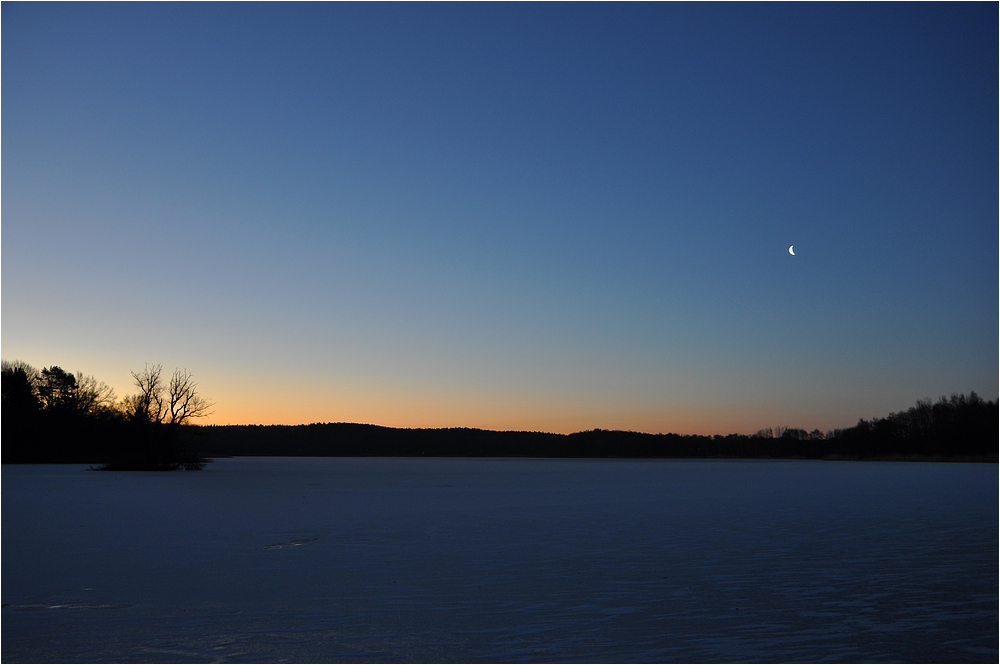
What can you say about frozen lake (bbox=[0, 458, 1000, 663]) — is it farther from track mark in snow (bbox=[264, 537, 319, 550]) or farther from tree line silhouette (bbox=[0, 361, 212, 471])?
tree line silhouette (bbox=[0, 361, 212, 471])

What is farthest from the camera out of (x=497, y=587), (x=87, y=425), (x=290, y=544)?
(x=87, y=425)

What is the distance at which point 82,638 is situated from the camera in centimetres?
673

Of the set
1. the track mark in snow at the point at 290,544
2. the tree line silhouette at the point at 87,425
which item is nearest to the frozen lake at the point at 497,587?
the track mark in snow at the point at 290,544

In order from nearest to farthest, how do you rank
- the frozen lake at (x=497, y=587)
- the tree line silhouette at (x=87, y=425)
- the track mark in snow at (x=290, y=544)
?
the frozen lake at (x=497, y=587) < the track mark in snow at (x=290, y=544) < the tree line silhouette at (x=87, y=425)

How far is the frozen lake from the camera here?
6578 mm

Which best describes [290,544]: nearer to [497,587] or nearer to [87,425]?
[497,587]

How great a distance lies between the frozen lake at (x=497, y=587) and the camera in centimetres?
658

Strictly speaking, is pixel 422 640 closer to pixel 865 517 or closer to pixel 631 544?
pixel 631 544

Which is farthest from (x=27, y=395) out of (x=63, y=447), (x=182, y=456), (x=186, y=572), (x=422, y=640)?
(x=422, y=640)

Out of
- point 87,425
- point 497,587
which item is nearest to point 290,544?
point 497,587

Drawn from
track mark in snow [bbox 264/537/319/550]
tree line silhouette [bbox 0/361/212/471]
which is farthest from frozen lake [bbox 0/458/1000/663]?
tree line silhouette [bbox 0/361/212/471]

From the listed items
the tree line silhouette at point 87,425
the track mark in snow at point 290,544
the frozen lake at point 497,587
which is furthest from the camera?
the tree line silhouette at point 87,425

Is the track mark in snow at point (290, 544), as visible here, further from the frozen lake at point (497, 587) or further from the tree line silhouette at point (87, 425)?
the tree line silhouette at point (87, 425)

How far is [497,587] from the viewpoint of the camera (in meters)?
9.27
